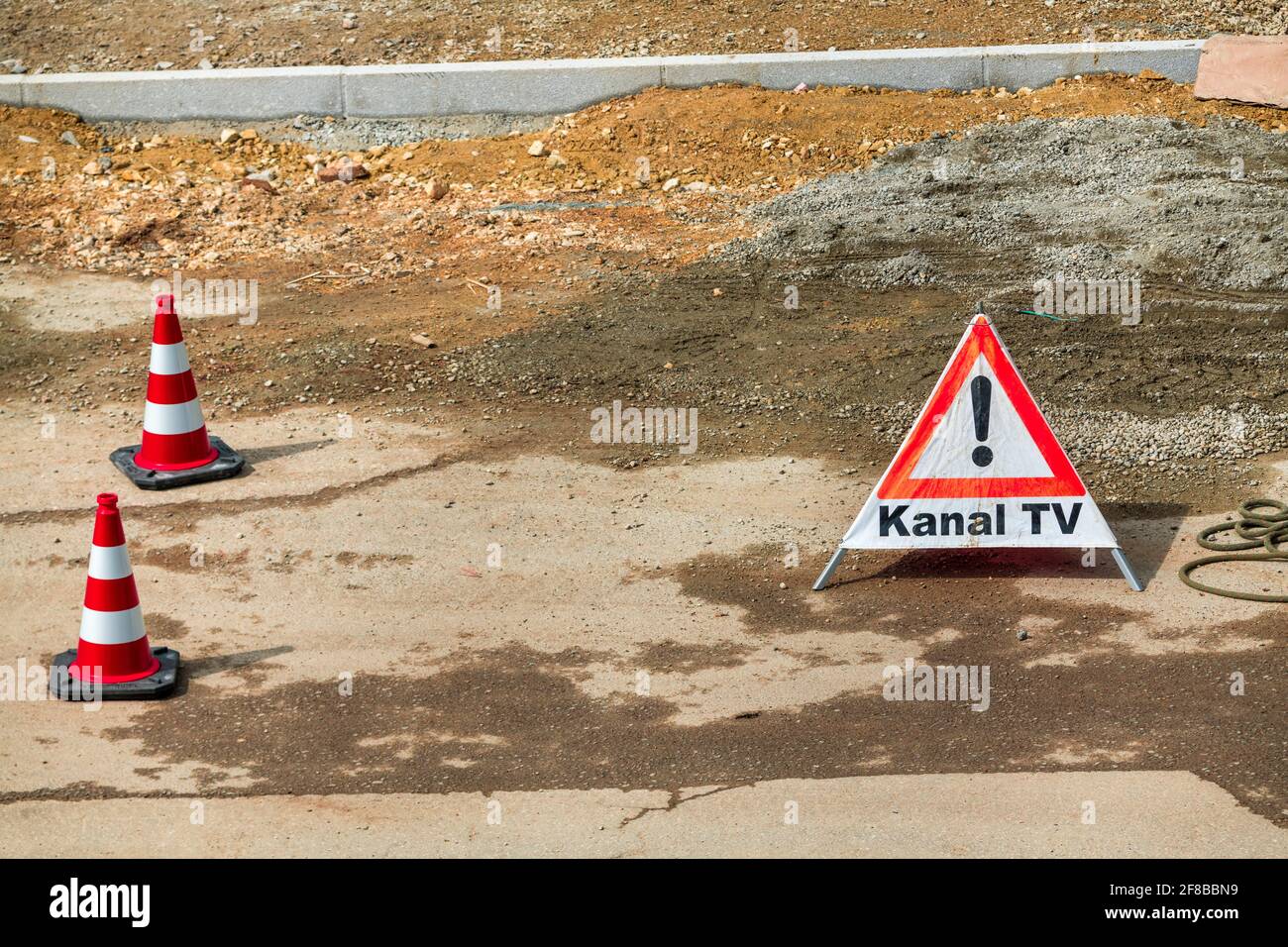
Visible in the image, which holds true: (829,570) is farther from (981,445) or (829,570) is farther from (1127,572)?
(1127,572)

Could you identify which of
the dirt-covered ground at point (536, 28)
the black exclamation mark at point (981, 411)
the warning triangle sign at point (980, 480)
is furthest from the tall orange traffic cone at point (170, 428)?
the dirt-covered ground at point (536, 28)

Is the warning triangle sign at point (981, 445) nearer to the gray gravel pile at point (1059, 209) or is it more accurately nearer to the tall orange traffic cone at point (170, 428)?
the tall orange traffic cone at point (170, 428)

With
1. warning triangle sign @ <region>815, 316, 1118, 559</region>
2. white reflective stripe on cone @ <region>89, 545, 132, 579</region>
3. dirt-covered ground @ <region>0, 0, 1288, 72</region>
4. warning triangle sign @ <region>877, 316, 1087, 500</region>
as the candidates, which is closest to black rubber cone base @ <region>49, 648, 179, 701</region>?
white reflective stripe on cone @ <region>89, 545, 132, 579</region>

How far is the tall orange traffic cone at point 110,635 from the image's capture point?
6.26 m

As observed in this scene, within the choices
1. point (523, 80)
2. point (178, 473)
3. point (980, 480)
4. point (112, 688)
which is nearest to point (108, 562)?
point (112, 688)

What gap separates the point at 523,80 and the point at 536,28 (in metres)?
1.54

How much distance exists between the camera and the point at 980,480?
7.11 m

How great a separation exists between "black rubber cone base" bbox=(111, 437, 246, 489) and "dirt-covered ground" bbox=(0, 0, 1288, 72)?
317 inches

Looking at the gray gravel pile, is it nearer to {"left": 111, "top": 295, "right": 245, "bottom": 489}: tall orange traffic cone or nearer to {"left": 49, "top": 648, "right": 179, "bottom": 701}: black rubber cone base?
{"left": 111, "top": 295, "right": 245, "bottom": 489}: tall orange traffic cone

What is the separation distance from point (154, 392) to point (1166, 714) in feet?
18.6

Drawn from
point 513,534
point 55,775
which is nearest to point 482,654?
point 513,534

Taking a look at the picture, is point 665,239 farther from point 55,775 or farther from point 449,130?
point 55,775

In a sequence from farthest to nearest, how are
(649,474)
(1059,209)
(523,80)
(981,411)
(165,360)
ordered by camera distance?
(523,80) → (1059,209) → (649,474) → (165,360) → (981,411)

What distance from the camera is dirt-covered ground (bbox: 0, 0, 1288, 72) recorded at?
1570 centimetres
